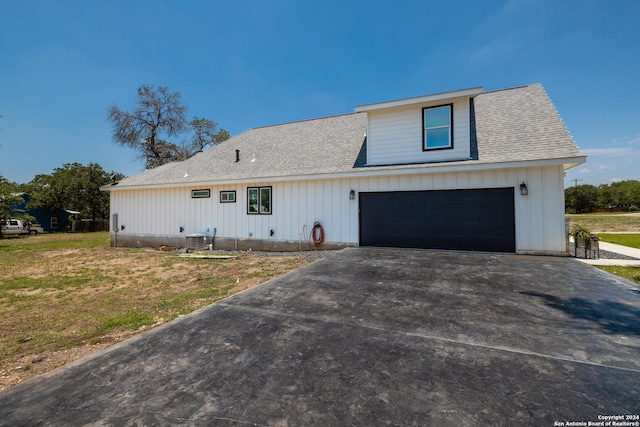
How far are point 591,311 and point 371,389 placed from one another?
10.7ft

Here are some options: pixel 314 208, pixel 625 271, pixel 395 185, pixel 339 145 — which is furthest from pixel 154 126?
pixel 625 271

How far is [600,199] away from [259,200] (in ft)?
207

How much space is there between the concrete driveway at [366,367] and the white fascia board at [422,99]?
636cm

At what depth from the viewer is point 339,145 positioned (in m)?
10.9

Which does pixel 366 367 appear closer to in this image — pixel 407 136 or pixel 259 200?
pixel 407 136

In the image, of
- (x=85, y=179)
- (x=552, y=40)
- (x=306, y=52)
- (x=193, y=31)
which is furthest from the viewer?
(x=85, y=179)

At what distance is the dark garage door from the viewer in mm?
7359

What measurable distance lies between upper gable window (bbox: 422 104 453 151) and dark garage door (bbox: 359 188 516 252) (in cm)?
168

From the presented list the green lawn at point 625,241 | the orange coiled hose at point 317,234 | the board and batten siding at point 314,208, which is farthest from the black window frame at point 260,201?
the green lawn at point 625,241

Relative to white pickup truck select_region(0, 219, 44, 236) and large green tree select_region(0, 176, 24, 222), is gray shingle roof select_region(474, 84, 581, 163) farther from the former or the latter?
white pickup truck select_region(0, 219, 44, 236)

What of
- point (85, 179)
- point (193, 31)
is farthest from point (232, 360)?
point (85, 179)

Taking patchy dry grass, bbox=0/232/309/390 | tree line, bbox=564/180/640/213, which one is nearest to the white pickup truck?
patchy dry grass, bbox=0/232/309/390

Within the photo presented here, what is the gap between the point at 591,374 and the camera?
1.95m

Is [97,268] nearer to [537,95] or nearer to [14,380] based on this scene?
[14,380]
